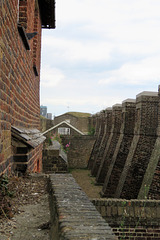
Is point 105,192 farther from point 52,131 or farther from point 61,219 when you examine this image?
point 52,131

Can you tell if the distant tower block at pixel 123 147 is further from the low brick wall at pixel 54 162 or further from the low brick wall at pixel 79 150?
the low brick wall at pixel 79 150

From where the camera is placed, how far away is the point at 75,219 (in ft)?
6.28

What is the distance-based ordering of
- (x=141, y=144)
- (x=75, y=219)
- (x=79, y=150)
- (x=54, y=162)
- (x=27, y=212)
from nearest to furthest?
(x=75, y=219) → (x=27, y=212) → (x=54, y=162) → (x=141, y=144) → (x=79, y=150)

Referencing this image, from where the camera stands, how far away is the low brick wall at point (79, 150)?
25.3 meters

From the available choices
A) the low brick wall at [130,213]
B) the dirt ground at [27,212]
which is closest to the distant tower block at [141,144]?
the low brick wall at [130,213]

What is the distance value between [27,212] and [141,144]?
911cm

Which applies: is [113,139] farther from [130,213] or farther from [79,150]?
[130,213]

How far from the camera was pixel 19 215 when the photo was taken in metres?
2.90

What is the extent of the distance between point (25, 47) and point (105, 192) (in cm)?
1091

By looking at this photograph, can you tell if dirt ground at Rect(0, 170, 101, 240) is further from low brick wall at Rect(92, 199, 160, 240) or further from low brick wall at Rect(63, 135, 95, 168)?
low brick wall at Rect(63, 135, 95, 168)

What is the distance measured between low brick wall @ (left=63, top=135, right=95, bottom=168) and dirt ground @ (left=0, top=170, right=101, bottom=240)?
68.0ft

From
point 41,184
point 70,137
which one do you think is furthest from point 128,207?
point 70,137

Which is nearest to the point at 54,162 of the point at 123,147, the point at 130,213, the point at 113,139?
the point at 123,147

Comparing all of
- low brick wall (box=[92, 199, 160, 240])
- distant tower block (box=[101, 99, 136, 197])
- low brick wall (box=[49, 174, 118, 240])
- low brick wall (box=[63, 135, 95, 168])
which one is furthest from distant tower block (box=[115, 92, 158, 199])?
Answer: low brick wall (box=[63, 135, 95, 168])
